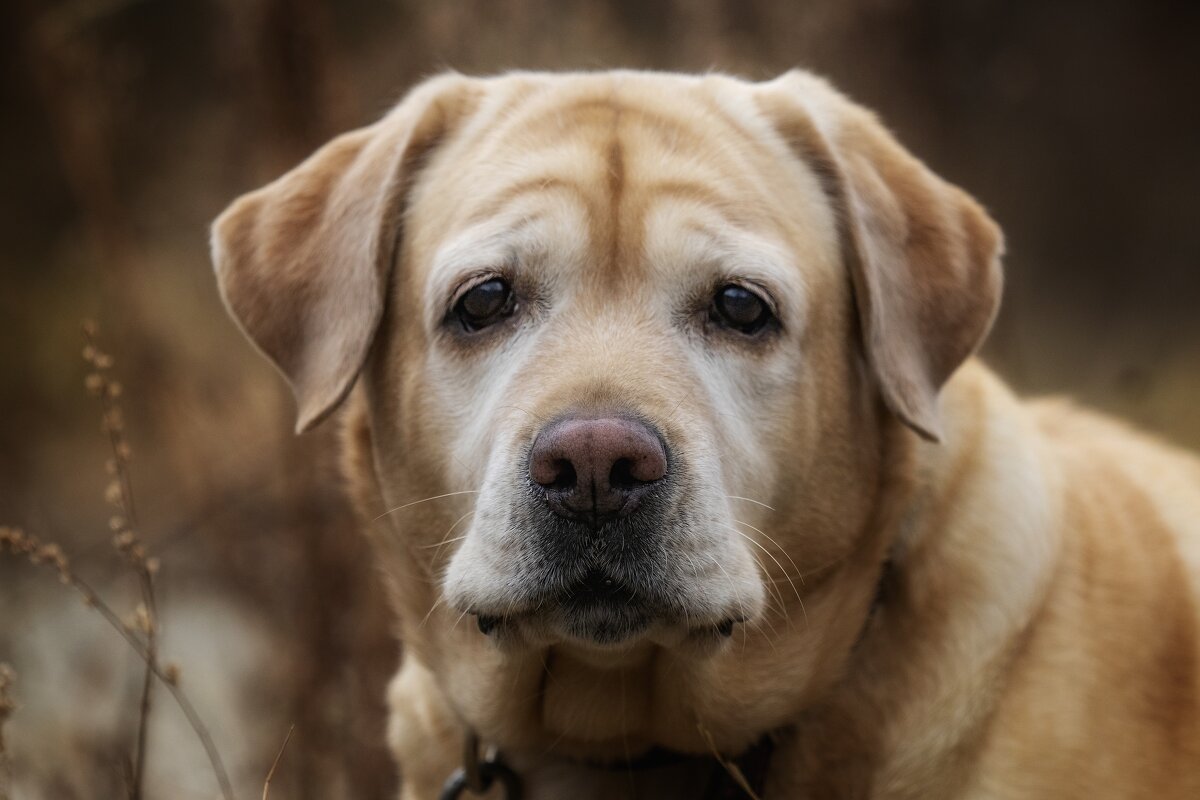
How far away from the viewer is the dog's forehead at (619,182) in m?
2.96

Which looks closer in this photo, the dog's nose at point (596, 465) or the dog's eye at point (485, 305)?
the dog's nose at point (596, 465)

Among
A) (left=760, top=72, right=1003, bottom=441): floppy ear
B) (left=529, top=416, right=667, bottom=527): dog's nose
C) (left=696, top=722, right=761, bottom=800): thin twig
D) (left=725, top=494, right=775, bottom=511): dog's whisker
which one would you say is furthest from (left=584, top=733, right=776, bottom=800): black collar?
(left=760, top=72, right=1003, bottom=441): floppy ear

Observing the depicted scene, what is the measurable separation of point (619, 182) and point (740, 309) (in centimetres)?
41

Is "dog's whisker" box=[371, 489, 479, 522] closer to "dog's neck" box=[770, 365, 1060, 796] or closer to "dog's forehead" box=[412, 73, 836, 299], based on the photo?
"dog's forehead" box=[412, 73, 836, 299]

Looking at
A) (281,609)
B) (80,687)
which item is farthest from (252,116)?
(80,687)

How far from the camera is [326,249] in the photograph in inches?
130

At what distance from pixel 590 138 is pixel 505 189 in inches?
9.7

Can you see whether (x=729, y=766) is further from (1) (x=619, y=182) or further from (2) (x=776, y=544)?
(1) (x=619, y=182)

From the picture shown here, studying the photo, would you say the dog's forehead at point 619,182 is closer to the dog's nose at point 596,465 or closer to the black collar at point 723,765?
the dog's nose at point 596,465

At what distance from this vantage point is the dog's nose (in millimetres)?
2436

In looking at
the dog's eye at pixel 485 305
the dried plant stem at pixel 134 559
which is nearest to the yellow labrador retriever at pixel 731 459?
the dog's eye at pixel 485 305

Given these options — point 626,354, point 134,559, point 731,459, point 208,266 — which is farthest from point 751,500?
point 208,266

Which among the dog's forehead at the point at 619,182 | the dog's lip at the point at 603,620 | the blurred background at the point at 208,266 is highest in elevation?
the dog's forehead at the point at 619,182

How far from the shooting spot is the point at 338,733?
500 centimetres
